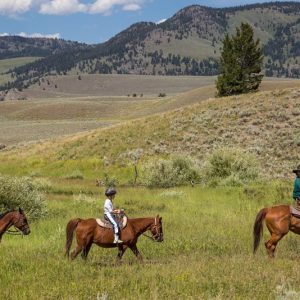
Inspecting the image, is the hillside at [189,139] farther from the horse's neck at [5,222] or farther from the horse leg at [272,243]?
the horse's neck at [5,222]

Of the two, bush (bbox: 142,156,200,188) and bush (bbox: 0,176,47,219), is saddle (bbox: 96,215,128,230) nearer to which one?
bush (bbox: 0,176,47,219)

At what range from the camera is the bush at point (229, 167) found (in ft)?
110

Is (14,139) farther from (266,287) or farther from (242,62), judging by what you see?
(266,287)

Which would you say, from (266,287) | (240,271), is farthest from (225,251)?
(266,287)

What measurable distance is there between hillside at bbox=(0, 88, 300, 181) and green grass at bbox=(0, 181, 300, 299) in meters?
22.6

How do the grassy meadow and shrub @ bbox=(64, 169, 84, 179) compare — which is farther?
shrub @ bbox=(64, 169, 84, 179)

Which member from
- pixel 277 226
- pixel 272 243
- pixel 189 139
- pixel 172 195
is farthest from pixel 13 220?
pixel 189 139

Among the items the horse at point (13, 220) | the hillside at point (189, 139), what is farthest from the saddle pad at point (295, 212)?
the hillside at point (189, 139)

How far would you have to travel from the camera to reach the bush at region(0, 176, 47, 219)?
2014 cm

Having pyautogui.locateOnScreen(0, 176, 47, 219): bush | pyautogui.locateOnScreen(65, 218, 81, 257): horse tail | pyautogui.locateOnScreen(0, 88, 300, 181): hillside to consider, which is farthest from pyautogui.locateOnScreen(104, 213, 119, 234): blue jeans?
pyautogui.locateOnScreen(0, 88, 300, 181): hillside

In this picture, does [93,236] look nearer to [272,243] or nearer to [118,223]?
[118,223]

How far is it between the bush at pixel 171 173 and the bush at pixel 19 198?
14.0 m

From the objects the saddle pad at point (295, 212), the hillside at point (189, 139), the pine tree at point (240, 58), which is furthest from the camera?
the pine tree at point (240, 58)

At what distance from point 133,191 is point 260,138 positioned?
64.3ft
